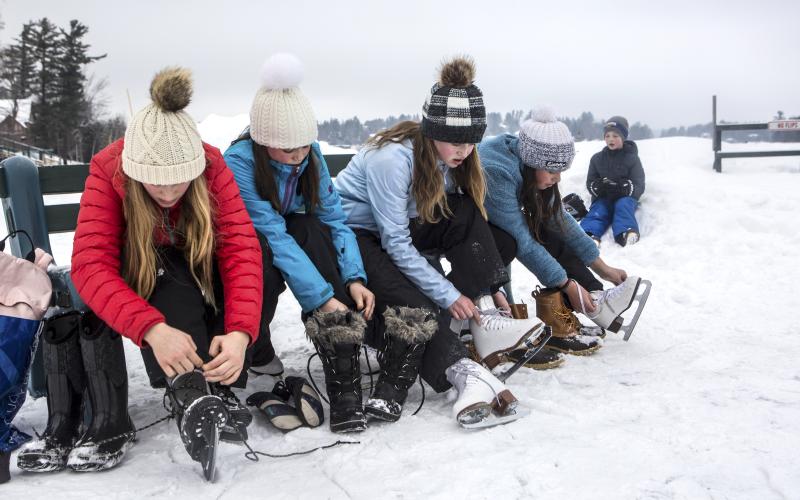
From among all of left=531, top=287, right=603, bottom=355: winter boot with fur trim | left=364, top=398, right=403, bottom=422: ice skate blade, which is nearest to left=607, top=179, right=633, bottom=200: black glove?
left=531, top=287, right=603, bottom=355: winter boot with fur trim

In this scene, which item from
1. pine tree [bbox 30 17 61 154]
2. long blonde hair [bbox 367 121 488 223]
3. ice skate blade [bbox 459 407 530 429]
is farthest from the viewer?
pine tree [bbox 30 17 61 154]

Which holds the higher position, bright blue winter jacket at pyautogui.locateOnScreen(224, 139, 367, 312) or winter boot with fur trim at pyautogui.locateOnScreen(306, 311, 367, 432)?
bright blue winter jacket at pyautogui.locateOnScreen(224, 139, 367, 312)

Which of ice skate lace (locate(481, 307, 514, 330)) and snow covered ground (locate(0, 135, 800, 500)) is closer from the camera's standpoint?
snow covered ground (locate(0, 135, 800, 500))

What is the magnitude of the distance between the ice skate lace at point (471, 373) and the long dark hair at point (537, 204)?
127 centimetres

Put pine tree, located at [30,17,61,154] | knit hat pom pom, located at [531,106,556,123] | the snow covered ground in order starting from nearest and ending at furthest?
the snow covered ground, knit hat pom pom, located at [531,106,556,123], pine tree, located at [30,17,61,154]

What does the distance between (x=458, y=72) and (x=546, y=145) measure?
0.74 m

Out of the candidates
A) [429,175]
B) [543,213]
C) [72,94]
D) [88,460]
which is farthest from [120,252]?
[72,94]

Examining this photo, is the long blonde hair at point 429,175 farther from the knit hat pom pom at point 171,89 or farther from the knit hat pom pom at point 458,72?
the knit hat pom pom at point 171,89

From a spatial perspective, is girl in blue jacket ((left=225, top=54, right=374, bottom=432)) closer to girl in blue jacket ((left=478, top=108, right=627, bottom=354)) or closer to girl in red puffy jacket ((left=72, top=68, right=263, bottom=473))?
girl in red puffy jacket ((left=72, top=68, right=263, bottom=473))

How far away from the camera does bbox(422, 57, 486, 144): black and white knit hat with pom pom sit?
3006mm

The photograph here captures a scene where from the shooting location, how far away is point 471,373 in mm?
2730

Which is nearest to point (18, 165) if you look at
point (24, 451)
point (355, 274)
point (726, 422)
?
point (24, 451)

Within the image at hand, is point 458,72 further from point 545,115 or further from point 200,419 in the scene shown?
point 200,419

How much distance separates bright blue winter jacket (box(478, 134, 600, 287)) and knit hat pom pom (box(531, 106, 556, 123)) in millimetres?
164
